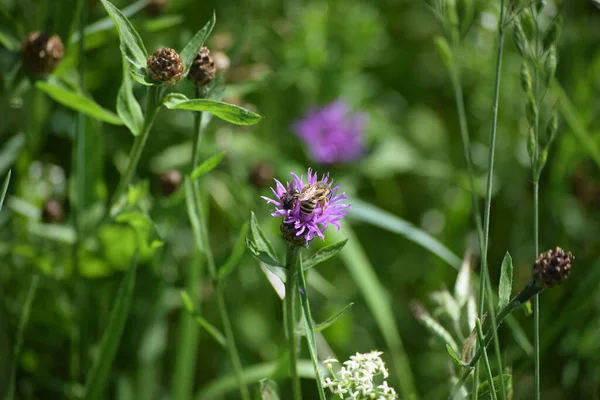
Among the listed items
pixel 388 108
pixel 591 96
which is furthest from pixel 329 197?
pixel 388 108

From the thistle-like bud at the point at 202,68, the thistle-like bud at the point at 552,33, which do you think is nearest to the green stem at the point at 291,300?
the thistle-like bud at the point at 202,68

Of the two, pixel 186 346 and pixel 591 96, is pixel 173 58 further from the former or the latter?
pixel 591 96

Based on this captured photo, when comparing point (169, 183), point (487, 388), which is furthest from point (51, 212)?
point (487, 388)

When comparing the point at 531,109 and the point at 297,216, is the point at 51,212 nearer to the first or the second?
the point at 297,216

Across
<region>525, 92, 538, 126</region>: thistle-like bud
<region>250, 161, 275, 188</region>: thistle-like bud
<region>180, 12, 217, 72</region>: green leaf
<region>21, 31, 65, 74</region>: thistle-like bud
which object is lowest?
<region>525, 92, 538, 126</region>: thistle-like bud

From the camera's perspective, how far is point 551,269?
33.5 inches

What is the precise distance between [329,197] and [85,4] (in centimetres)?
68

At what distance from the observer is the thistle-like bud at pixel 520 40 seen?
39.7 inches

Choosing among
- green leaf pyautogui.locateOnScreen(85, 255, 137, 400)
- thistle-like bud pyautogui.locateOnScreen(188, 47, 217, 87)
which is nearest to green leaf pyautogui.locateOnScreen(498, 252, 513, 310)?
thistle-like bud pyautogui.locateOnScreen(188, 47, 217, 87)

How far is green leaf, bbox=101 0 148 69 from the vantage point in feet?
2.98

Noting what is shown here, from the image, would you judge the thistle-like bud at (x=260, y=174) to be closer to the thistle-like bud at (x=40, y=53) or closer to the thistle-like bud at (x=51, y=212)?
the thistle-like bud at (x=51, y=212)

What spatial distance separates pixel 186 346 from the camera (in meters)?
1.42

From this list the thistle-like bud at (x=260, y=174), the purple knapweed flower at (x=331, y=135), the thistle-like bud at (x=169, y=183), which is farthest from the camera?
the purple knapweed flower at (x=331, y=135)

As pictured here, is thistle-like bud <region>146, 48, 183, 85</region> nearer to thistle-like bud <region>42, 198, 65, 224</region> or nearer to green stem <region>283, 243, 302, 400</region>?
green stem <region>283, 243, 302, 400</region>
